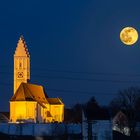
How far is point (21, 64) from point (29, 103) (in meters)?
25.3

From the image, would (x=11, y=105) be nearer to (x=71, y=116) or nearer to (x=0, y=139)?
(x=71, y=116)

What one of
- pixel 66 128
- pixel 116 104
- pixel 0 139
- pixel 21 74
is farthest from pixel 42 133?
pixel 21 74

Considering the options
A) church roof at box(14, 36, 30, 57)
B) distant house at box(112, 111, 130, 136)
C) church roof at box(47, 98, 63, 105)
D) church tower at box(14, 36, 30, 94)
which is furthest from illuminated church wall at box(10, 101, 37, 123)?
distant house at box(112, 111, 130, 136)

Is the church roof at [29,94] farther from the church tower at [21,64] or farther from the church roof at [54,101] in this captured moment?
the church tower at [21,64]

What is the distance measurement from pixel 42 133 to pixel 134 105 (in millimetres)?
15402

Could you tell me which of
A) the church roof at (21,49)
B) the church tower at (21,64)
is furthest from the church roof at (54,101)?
the church roof at (21,49)

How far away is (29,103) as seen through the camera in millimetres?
130250

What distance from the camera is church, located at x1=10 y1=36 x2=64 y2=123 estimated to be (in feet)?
421

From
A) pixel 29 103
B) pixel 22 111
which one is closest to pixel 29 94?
pixel 29 103

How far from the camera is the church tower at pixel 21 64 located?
15112 cm

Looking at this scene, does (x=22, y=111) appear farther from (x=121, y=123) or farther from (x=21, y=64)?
(x=121, y=123)

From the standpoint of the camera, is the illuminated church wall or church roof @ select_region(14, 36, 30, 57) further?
church roof @ select_region(14, 36, 30, 57)

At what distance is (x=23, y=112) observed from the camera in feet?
421

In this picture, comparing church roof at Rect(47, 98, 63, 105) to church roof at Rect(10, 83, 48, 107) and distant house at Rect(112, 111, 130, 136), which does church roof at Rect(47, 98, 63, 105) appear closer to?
church roof at Rect(10, 83, 48, 107)
